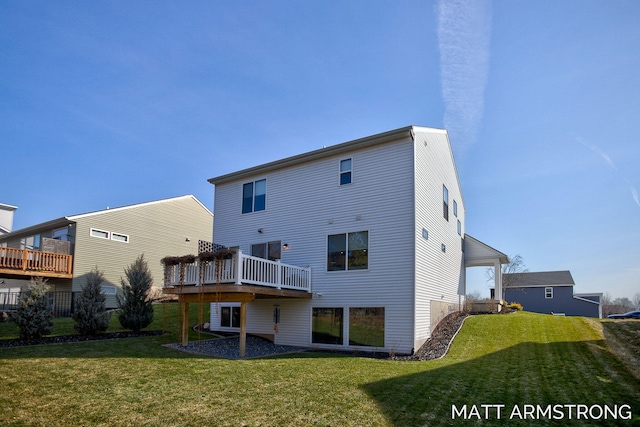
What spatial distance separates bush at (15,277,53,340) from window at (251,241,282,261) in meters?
7.08

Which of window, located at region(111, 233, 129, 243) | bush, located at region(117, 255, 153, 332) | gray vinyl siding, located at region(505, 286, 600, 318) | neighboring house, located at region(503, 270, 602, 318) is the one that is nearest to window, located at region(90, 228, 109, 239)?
window, located at region(111, 233, 129, 243)

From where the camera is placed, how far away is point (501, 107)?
13.6 m

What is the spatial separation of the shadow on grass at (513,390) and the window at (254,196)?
8.85m

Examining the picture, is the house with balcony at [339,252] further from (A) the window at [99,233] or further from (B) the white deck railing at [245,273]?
(A) the window at [99,233]

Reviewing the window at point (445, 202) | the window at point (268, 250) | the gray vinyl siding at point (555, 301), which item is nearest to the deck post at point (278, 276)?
the window at point (268, 250)

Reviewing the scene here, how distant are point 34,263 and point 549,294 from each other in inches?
1515

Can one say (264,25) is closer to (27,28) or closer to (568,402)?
(27,28)

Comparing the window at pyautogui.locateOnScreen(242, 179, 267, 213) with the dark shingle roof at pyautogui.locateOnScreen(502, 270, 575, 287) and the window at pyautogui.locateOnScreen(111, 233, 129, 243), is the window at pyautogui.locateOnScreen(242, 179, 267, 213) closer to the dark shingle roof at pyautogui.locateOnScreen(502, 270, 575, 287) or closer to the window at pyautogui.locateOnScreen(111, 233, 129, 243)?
the window at pyautogui.locateOnScreen(111, 233, 129, 243)

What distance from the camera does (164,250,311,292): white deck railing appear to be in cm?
1188

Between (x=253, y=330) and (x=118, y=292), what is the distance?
11684 mm

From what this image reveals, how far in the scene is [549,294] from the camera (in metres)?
36.2

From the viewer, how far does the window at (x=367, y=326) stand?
12.9 metres

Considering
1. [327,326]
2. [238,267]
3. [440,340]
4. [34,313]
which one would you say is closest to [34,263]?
[34,313]

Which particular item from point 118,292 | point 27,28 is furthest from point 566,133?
point 118,292
